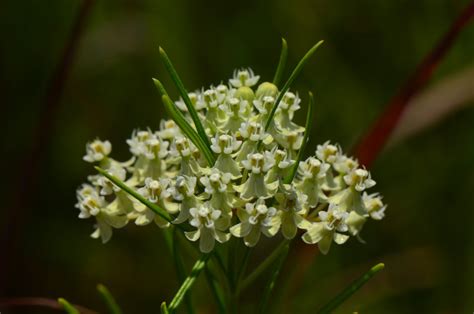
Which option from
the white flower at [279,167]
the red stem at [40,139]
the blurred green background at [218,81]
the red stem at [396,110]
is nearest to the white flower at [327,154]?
the white flower at [279,167]

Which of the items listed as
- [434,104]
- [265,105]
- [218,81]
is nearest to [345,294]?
[265,105]

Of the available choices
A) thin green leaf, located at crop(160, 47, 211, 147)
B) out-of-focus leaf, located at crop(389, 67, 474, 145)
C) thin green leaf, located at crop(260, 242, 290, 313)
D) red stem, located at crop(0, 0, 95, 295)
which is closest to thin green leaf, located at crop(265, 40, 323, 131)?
thin green leaf, located at crop(160, 47, 211, 147)

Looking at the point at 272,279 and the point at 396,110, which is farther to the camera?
the point at 396,110

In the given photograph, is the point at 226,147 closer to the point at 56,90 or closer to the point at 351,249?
the point at 56,90

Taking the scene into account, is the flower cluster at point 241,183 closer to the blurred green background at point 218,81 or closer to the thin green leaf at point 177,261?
the thin green leaf at point 177,261

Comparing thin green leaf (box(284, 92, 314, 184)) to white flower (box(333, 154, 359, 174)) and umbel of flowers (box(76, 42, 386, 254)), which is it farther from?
white flower (box(333, 154, 359, 174))

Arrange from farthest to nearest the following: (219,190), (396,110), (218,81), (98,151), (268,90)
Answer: (218,81) < (396,110) < (98,151) < (268,90) < (219,190)

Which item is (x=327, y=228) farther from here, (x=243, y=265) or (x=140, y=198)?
(x=140, y=198)
